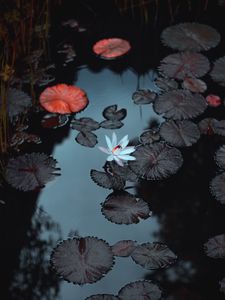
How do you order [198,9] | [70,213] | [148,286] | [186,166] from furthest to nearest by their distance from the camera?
[198,9] → [186,166] → [70,213] → [148,286]

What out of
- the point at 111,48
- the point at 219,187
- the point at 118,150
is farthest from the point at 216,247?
the point at 111,48

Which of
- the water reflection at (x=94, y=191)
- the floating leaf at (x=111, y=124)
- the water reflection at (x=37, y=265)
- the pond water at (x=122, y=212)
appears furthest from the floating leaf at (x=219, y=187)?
the water reflection at (x=37, y=265)

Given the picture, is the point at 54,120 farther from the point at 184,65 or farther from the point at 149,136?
Answer: the point at 184,65

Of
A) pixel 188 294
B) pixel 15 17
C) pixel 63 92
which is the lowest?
pixel 188 294

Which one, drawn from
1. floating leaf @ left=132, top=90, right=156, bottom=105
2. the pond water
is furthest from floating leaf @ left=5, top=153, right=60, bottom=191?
floating leaf @ left=132, top=90, right=156, bottom=105

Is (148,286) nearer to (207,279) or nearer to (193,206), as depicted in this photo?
(207,279)

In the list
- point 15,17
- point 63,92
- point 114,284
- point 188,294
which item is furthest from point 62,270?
point 15,17
